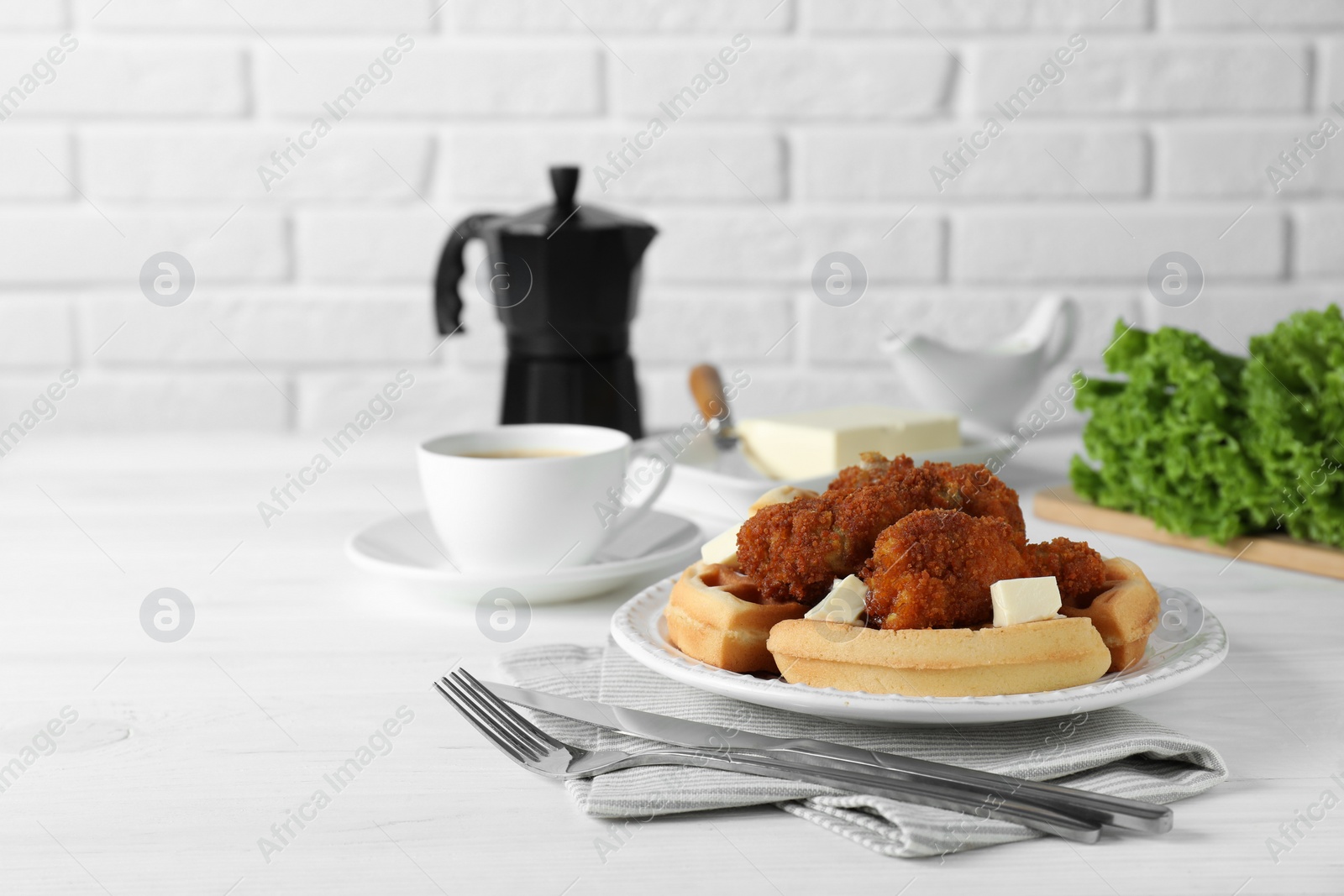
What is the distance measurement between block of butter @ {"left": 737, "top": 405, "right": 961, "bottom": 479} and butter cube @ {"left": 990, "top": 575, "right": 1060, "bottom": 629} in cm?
64

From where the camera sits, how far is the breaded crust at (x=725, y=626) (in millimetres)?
751

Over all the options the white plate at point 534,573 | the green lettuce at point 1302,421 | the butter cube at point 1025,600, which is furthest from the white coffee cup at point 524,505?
the green lettuce at point 1302,421

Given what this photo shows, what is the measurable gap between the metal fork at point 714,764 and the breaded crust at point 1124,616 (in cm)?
16

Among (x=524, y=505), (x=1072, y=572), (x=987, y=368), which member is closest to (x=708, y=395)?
(x=987, y=368)

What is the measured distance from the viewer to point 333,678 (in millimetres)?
864

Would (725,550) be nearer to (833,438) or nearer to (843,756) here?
(843,756)

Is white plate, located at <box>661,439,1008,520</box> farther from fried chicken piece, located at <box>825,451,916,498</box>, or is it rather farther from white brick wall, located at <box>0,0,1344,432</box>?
white brick wall, located at <box>0,0,1344,432</box>

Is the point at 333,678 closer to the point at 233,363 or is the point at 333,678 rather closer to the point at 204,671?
the point at 204,671

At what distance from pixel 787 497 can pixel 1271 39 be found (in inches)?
72.3

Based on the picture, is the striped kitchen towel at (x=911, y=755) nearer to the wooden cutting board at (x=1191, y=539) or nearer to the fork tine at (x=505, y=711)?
the fork tine at (x=505, y=711)

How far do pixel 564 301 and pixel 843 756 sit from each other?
1013 mm

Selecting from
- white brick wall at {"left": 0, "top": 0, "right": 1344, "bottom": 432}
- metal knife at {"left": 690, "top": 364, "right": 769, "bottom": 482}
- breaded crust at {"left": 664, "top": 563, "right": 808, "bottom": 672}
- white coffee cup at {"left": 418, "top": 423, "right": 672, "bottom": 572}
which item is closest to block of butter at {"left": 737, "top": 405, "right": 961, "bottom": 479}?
metal knife at {"left": 690, "top": 364, "right": 769, "bottom": 482}

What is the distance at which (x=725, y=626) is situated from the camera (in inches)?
29.5

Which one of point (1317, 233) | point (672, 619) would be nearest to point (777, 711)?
point (672, 619)
